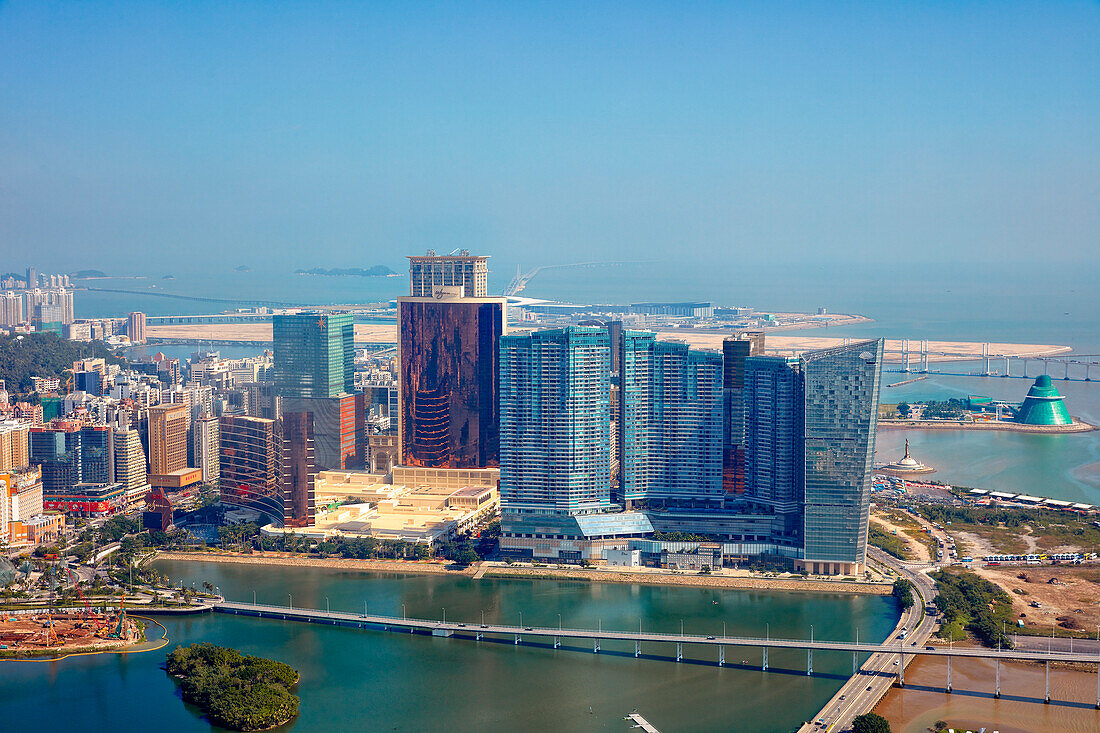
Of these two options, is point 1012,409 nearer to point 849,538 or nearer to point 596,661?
point 849,538

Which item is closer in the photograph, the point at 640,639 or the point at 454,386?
the point at 640,639

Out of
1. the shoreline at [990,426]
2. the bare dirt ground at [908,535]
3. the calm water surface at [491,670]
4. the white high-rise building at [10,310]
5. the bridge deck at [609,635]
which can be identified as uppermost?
the white high-rise building at [10,310]

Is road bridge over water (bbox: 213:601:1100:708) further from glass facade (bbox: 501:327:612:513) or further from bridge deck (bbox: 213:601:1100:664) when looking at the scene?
glass facade (bbox: 501:327:612:513)

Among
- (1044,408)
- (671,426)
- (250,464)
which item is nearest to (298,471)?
(250,464)

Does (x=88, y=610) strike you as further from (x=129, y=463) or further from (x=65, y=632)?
(x=129, y=463)

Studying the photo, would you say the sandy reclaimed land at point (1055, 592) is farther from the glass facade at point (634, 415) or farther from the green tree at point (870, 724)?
the glass facade at point (634, 415)

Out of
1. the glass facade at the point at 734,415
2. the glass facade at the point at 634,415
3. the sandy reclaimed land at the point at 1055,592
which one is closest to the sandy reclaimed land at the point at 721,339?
the glass facade at the point at 734,415
